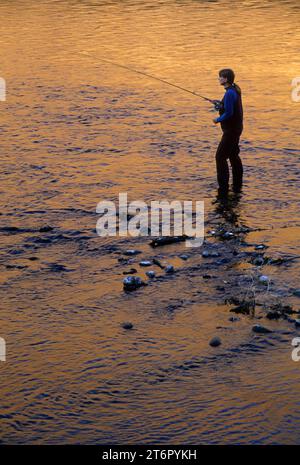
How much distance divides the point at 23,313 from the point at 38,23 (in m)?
20.2

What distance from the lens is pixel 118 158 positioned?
15.7m

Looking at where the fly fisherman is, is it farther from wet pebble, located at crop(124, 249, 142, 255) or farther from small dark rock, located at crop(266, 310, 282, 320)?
small dark rock, located at crop(266, 310, 282, 320)

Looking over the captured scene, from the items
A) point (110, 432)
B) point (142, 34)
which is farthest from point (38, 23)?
point (110, 432)

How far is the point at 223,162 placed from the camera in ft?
44.2

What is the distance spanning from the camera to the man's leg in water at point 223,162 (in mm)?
13445

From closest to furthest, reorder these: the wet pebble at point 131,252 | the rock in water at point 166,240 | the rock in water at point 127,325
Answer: the rock in water at point 127,325 < the wet pebble at point 131,252 < the rock in water at point 166,240

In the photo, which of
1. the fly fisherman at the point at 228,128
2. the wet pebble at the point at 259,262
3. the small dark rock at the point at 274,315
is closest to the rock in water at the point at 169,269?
the wet pebble at the point at 259,262

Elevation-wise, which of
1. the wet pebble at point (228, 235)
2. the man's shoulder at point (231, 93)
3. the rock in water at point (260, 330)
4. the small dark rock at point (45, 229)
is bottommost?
the rock in water at point (260, 330)

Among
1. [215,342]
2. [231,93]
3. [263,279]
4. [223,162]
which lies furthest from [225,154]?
[215,342]

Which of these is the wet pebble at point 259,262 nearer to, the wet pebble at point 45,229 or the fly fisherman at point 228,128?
the fly fisherman at point 228,128

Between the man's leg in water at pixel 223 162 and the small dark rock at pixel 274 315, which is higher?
the man's leg in water at pixel 223 162

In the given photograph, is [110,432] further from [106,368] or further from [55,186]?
[55,186]

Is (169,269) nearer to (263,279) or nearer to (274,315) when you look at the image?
(263,279)

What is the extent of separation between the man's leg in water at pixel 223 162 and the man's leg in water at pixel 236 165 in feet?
0.30
